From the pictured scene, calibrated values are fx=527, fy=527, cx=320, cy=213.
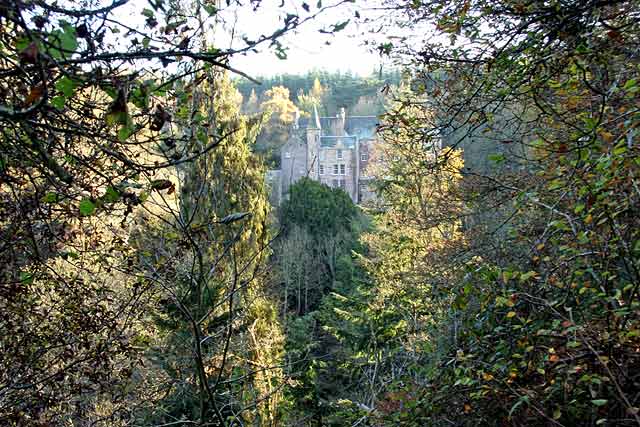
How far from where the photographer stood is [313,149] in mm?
17984

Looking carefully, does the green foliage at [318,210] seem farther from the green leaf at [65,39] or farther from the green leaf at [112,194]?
the green leaf at [65,39]

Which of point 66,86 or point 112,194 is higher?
point 66,86

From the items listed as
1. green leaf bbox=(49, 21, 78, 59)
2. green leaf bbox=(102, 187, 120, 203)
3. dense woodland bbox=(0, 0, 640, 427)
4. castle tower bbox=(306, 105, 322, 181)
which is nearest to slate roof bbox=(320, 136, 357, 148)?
castle tower bbox=(306, 105, 322, 181)

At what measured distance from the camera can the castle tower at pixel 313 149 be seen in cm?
258

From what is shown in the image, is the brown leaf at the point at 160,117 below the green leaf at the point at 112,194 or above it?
above

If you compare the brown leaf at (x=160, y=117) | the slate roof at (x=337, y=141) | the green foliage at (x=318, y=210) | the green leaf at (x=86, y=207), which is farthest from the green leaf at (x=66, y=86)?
the slate roof at (x=337, y=141)

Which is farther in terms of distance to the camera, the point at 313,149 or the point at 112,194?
the point at 313,149

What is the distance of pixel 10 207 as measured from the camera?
297 cm

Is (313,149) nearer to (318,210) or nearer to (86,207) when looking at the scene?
(318,210)

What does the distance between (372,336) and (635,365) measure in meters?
10.3

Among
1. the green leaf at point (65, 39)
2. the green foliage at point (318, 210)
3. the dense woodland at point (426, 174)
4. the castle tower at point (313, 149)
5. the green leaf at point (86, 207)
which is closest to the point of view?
the green leaf at point (65, 39)

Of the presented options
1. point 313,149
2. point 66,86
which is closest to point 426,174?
point 66,86

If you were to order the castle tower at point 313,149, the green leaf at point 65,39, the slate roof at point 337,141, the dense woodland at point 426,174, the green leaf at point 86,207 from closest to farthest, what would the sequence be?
the green leaf at point 65,39
the green leaf at point 86,207
the dense woodland at point 426,174
the castle tower at point 313,149
the slate roof at point 337,141

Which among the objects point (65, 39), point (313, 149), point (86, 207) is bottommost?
point (86, 207)
